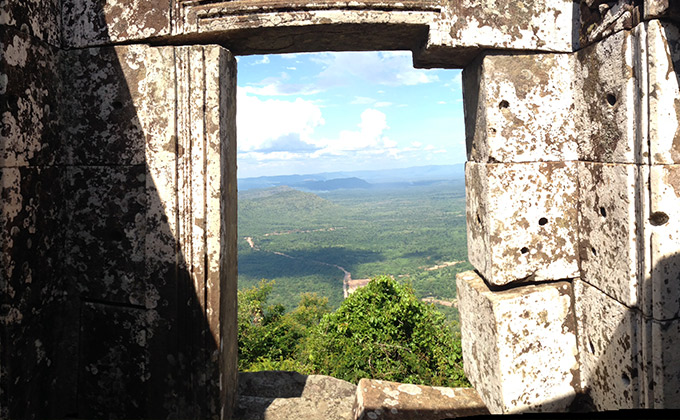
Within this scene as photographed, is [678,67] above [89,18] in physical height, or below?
below

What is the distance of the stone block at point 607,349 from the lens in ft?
7.16

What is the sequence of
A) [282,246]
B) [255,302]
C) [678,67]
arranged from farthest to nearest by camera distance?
[282,246]
[255,302]
[678,67]

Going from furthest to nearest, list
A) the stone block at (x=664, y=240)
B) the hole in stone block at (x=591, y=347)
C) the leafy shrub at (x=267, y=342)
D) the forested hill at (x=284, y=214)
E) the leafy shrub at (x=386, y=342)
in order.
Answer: the forested hill at (x=284, y=214) < the leafy shrub at (x=267, y=342) < the leafy shrub at (x=386, y=342) < the hole in stone block at (x=591, y=347) < the stone block at (x=664, y=240)

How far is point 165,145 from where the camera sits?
2572 mm

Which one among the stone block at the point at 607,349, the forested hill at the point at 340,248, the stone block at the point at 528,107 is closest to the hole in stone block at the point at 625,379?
the stone block at the point at 607,349

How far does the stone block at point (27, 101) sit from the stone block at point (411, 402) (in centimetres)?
239

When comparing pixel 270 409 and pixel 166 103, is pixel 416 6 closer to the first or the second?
pixel 166 103

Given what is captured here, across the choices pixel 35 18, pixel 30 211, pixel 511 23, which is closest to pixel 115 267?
pixel 30 211

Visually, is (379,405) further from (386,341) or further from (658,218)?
(386,341)

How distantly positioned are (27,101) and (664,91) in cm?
319

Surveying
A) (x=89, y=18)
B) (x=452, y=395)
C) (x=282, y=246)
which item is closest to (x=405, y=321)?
(x=452, y=395)

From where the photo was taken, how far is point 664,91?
204 cm

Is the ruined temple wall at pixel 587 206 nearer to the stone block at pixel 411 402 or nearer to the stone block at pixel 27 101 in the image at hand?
the stone block at pixel 411 402

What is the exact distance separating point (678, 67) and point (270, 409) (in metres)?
3.03
